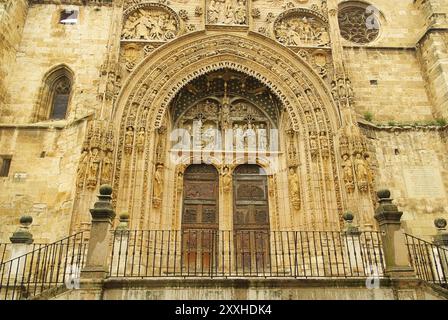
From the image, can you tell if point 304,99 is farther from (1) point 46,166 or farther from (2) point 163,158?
(1) point 46,166

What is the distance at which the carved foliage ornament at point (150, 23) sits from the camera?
1234cm

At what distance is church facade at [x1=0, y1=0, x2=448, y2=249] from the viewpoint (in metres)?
10.6

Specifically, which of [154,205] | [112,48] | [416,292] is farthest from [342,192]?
[112,48]

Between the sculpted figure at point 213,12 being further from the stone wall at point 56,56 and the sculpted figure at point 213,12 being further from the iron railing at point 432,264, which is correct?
the iron railing at point 432,264

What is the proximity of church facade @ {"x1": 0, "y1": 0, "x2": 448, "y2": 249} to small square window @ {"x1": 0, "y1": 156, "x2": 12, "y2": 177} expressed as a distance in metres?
0.03

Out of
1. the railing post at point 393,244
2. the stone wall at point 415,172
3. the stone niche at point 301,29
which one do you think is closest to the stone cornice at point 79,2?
the stone niche at point 301,29

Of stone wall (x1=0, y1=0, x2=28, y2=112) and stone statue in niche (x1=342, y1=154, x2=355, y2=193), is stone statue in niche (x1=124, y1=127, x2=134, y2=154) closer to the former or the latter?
stone wall (x1=0, y1=0, x2=28, y2=112)

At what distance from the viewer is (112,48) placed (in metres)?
11.7

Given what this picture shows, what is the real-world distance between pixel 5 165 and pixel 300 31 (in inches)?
397

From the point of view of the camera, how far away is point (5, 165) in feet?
36.9

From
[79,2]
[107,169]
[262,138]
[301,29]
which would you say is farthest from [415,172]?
[79,2]

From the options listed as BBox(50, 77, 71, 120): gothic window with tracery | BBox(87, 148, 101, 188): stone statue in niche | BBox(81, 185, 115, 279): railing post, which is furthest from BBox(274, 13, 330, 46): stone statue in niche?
BBox(81, 185, 115, 279): railing post

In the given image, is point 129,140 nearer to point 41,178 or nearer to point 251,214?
point 41,178
